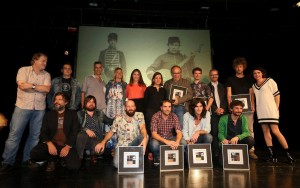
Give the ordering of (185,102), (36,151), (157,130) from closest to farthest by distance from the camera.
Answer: (36,151), (157,130), (185,102)

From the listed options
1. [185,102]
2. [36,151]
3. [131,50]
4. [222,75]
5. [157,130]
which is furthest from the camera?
[222,75]

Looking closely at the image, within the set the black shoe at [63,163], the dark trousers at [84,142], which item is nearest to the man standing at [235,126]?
the dark trousers at [84,142]

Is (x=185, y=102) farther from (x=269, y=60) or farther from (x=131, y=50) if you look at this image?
(x=269, y=60)

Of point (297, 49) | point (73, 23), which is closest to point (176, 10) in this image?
point (73, 23)

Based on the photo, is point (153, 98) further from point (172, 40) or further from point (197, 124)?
point (172, 40)

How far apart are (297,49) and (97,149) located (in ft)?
20.0

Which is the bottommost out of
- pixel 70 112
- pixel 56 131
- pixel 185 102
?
pixel 56 131

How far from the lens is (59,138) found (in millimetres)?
3607

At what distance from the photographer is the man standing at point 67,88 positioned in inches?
173

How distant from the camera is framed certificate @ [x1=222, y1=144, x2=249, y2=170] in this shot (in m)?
3.46

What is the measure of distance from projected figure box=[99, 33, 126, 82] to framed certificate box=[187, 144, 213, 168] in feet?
9.50

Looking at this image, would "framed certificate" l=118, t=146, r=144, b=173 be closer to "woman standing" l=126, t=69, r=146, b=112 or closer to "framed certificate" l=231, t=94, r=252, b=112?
"woman standing" l=126, t=69, r=146, b=112

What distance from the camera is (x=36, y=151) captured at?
3.49 meters

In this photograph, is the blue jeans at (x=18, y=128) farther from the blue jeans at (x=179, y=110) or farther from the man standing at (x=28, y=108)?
the blue jeans at (x=179, y=110)
